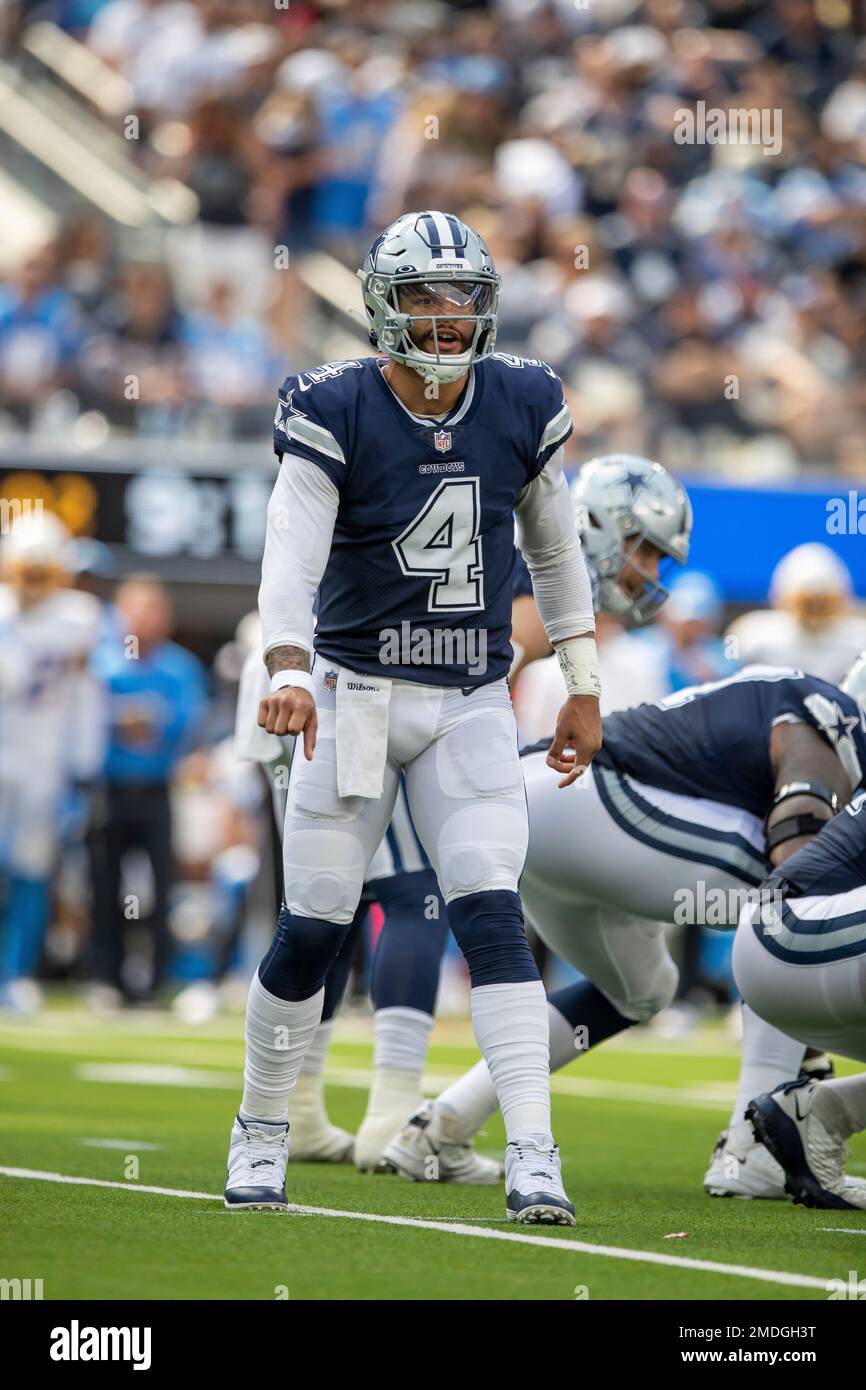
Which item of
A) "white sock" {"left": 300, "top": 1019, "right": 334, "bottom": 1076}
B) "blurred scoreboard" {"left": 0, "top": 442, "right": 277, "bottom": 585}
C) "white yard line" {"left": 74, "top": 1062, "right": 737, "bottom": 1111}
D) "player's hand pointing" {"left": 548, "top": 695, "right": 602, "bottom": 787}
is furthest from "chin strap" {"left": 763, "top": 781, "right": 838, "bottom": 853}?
"blurred scoreboard" {"left": 0, "top": 442, "right": 277, "bottom": 585}

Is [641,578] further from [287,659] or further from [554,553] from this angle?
[287,659]

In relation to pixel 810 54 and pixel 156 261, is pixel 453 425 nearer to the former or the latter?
pixel 156 261

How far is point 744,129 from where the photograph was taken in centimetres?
1772

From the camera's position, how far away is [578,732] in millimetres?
4895

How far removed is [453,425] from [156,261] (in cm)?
1023

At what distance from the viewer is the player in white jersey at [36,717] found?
1116 centimetres

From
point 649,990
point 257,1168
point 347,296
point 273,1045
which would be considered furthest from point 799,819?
point 347,296

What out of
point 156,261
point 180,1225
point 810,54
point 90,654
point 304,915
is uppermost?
point 810,54

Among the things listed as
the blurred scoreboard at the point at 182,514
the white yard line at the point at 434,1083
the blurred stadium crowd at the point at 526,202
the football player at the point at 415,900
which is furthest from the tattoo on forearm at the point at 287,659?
the blurred stadium crowd at the point at 526,202

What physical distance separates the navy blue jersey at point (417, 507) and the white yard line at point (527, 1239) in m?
1.11

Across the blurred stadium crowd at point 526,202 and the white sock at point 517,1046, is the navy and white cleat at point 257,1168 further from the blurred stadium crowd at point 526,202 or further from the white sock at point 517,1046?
the blurred stadium crowd at point 526,202

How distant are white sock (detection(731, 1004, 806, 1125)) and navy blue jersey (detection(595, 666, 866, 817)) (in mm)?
563

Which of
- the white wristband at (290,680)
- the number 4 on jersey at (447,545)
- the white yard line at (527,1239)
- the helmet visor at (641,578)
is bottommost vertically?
the white yard line at (527,1239)
